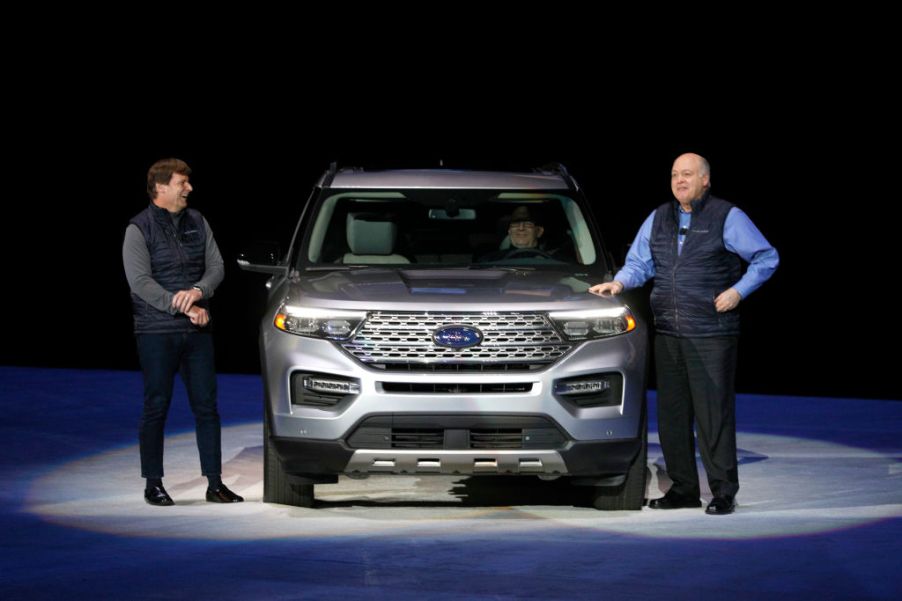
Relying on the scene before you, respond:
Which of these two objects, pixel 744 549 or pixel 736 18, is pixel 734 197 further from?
pixel 744 549

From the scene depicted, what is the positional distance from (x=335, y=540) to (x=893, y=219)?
44.9 ft

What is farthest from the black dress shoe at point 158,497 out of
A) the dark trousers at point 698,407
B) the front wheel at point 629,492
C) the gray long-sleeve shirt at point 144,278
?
the dark trousers at point 698,407

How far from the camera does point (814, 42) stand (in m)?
17.6

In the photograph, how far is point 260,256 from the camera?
Answer: 8875 mm

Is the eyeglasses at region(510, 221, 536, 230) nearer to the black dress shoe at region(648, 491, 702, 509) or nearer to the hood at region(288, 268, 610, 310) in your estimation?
the hood at region(288, 268, 610, 310)

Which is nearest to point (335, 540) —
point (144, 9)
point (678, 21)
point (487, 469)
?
point (487, 469)

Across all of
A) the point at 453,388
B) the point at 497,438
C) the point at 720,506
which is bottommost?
the point at 720,506

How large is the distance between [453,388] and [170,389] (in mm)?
1856

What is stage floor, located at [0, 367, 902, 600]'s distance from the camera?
21.0 feet

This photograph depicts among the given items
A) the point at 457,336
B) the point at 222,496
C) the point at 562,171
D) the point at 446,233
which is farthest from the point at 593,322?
the point at 222,496

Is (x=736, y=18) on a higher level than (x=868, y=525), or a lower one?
higher

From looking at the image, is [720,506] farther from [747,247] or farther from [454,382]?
[454,382]

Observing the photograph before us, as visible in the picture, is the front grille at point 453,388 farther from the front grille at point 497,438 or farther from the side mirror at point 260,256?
the side mirror at point 260,256

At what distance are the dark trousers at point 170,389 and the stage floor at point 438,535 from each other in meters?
0.28
